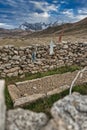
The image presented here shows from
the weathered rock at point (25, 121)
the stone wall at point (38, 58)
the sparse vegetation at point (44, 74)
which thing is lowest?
the sparse vegetation at point (44, 74)

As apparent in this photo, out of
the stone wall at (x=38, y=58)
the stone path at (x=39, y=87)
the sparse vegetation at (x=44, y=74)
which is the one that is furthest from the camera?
the stone wall at (x=38, y=58)

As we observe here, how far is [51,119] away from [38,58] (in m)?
9.68

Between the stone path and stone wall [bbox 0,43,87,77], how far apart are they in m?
1.72

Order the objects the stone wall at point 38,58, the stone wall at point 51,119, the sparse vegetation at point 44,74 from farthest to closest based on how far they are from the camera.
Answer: the stone wall at point 38,58 < the sparse vegetation at point 44,74 < the stone wall at point 51,119

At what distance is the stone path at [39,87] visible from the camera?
8163 mm

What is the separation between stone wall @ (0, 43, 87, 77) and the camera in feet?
38.9

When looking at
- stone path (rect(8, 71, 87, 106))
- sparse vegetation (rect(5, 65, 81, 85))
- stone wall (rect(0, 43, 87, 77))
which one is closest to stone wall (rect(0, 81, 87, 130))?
stone path (rect(8, 71, 87, 106))

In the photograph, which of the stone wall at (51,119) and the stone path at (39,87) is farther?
the stone path at (39,87)

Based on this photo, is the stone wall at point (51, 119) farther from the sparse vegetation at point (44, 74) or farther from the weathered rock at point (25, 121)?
the sparse vegetation at point (44, 74)

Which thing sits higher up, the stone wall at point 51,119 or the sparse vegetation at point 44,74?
the stone wall at point 51,119

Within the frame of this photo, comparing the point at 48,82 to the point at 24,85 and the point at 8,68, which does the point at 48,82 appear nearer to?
the point at 24,85

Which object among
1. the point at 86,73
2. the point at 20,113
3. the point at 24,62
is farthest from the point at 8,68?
the point at 20,113

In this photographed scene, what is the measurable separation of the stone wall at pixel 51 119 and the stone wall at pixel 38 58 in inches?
350

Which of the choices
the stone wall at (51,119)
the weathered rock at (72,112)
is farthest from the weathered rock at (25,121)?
the weathered rock at (72,112)
